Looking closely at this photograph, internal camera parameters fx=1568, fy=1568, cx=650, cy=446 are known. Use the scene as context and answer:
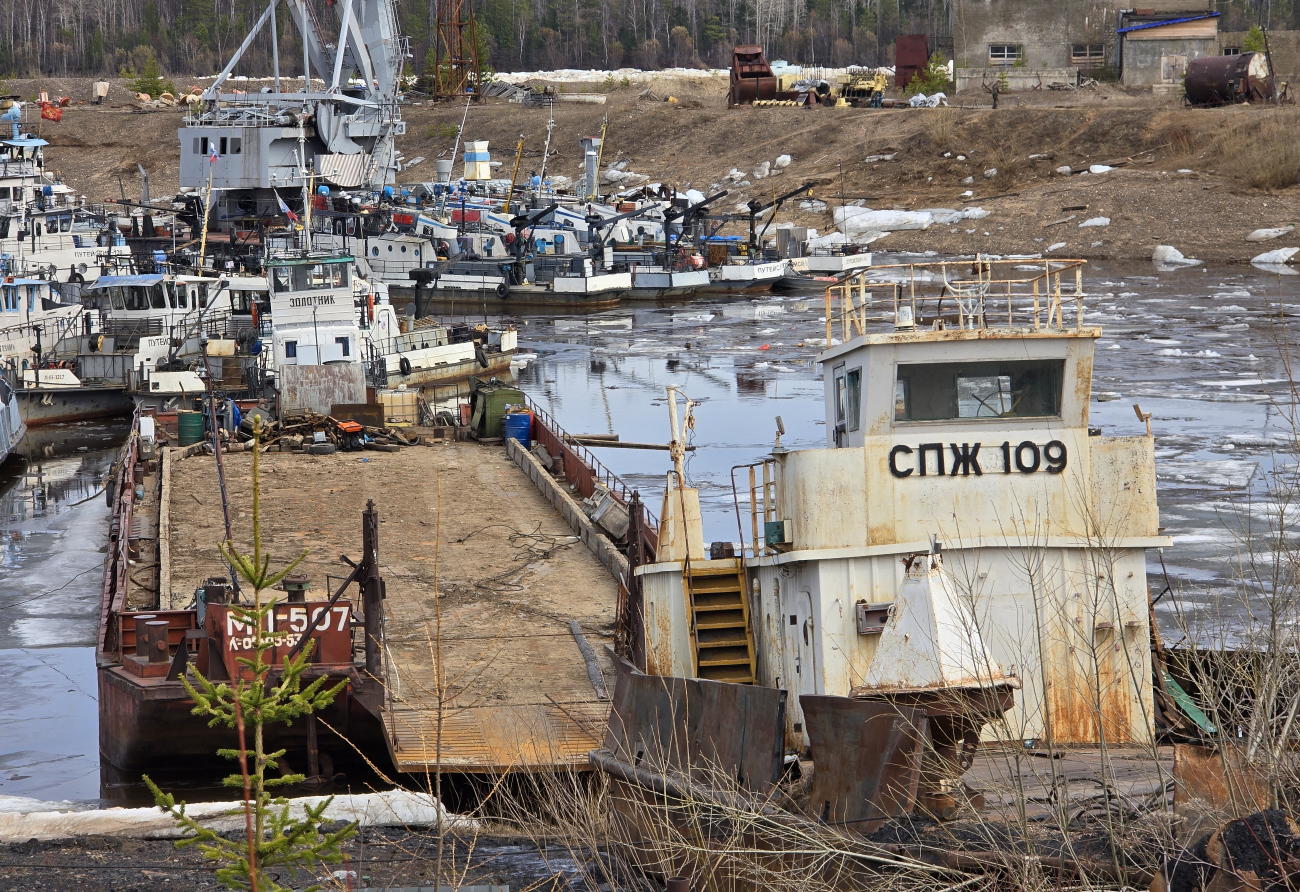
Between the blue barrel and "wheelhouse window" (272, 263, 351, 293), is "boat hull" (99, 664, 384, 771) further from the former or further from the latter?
"wheelhouse window" (272, 263, 351, 293)

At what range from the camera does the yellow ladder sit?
538 inches

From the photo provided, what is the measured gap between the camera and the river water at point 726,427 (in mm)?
19266

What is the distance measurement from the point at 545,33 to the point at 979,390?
123204 millimetres

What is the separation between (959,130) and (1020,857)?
7152cm

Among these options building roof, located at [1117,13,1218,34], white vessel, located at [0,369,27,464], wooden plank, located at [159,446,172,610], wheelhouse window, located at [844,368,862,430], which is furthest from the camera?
building roof, located at [1117,13,1218,34]

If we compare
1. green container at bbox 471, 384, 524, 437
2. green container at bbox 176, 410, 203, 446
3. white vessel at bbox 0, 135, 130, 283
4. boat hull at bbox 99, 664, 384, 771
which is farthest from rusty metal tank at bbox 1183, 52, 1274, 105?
boat hull at bbox 99, 664, 384, 771

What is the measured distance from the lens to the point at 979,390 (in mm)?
12727

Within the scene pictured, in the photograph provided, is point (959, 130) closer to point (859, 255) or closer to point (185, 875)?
point (859, 255)

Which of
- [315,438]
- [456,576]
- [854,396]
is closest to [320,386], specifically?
[315,438]

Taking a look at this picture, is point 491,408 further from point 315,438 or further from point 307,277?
point 307,277

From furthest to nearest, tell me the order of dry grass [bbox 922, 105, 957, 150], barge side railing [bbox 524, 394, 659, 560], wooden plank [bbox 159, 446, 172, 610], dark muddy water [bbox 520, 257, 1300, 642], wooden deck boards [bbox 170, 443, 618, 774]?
dry grass [bbox 922, 105, 957, 150]
dark muddy water [bbox 520, 257, 1300, 642]
barge side railing [bbox 524, 394, 659, 560]
wooden plank [bbox 159, 446, 172, 610]
wooden deck boards [bbox 170, 443, 618, 774]

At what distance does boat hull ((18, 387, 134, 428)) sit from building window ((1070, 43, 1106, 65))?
63.0 m

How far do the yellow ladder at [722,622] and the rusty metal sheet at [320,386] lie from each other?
69.6 ft

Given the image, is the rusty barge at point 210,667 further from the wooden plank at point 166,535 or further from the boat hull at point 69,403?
the boat hull at point 69,403
